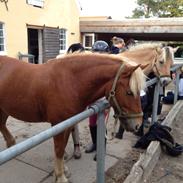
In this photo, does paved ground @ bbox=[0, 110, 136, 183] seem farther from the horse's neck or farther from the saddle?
the horse's neck

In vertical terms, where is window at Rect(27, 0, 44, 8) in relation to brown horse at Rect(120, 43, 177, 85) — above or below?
above

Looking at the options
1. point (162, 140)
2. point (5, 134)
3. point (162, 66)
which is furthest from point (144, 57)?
point (5, 134)

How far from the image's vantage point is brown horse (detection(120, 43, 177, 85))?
4062mm

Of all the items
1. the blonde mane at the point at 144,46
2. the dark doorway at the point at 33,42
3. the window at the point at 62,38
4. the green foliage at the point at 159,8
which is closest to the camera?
the blonde mane at the point at 144,46

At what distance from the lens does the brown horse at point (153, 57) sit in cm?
406

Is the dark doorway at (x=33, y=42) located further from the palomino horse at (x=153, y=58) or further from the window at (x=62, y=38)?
the palomino horse at (x=153, y=58)

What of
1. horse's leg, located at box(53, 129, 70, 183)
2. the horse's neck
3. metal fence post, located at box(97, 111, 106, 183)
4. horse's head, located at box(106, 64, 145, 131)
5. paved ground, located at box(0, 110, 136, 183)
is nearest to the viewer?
metal fence post, located at box(97, 111, 106, 183)

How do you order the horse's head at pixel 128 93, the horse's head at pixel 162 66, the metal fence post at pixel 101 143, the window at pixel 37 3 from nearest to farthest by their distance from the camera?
the metal fence post at pixel 101 143 < the horse's head at pixel 128 93 < the horse's head at pixel 162 66 < the window at pixel 37 3

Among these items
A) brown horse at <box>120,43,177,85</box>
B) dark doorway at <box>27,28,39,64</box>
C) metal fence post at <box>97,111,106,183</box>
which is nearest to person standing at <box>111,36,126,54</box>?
brown horse at <box>120,43,177,85</box>

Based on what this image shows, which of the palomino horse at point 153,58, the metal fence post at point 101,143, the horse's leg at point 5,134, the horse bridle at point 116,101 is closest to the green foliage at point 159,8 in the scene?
the palomino horse at point 153,58

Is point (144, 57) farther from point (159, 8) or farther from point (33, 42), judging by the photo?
point (159, 8)

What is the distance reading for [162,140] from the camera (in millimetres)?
3742

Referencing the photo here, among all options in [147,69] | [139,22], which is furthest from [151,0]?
[147,69]

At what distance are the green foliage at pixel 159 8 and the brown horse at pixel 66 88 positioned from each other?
105 ft
